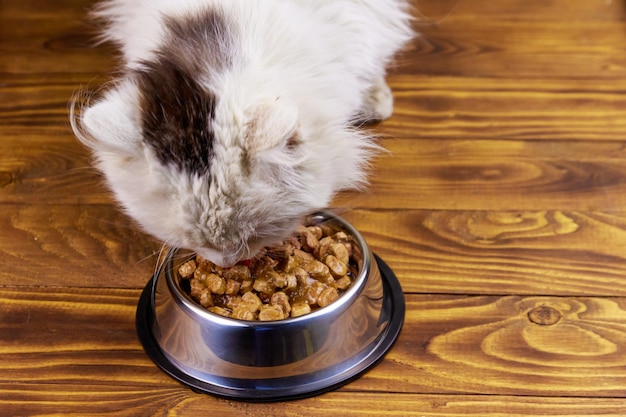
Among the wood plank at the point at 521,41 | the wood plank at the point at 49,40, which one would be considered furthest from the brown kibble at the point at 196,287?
the wood plank at the point at 521,41

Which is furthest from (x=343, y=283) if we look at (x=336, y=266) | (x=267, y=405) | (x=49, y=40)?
(x=49, y=40)

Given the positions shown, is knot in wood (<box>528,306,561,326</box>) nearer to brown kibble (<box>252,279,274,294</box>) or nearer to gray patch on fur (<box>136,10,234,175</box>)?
brown kibble (<box>252,279,274,294</box>)

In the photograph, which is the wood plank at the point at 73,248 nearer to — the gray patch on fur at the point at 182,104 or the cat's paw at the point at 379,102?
the gray patch on fur at the point at 182,104

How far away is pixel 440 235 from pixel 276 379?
0.57 m

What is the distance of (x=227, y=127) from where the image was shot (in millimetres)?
1122

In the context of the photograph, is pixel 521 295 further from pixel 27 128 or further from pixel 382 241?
pixel 27 128

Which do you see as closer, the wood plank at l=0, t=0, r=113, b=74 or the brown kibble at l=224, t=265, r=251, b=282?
the brown kibble at l=224, t=265, r=251, b=282

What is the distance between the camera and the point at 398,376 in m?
1.39

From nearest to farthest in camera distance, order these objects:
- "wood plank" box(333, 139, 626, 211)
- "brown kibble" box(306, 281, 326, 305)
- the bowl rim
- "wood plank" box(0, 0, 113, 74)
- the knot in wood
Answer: the bowl rim → "brown kibble" box(306, 281, 326, 305) → the knot in wood → "wood plank" box(333, 139, 626, 211) → "wood plank" box(0, 0, 113, 74)

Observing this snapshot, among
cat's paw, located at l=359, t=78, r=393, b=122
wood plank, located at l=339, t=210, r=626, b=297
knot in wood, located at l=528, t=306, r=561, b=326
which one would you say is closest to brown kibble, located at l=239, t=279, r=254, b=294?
wood plank, located at l=339, t=210, r=626, b=297

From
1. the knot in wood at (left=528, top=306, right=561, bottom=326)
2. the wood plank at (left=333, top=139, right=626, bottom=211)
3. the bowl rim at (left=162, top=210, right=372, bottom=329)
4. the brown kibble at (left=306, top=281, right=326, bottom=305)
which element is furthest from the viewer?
the wood plank at (left=333, top=139, right=626, bottom=211)

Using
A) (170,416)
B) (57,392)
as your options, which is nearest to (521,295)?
(170,416)

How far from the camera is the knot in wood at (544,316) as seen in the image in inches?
58.9

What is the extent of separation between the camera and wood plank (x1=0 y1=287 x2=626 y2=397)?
138cm
